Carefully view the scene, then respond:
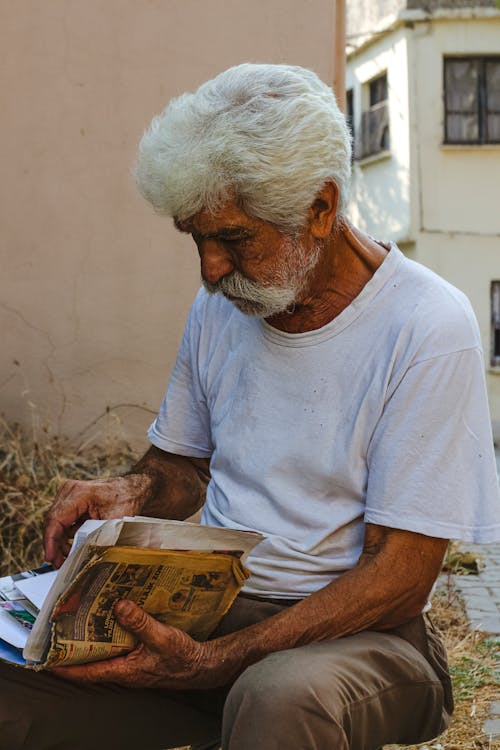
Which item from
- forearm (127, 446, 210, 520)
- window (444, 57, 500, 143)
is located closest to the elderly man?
forearm (127, 446, 210, 520)

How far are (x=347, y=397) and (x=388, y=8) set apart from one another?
16630 millimetres

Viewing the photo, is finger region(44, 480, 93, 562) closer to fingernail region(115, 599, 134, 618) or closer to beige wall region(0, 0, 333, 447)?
fingernail region(115, 599, 134, 618)

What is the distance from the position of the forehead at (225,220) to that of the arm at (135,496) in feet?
2.28

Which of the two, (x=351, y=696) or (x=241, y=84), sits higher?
(x=241, y=84)

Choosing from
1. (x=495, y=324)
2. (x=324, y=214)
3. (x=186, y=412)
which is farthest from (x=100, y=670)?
(x=495, y=324)

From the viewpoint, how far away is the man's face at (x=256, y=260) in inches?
96.3

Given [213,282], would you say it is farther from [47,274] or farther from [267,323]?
[47,274]

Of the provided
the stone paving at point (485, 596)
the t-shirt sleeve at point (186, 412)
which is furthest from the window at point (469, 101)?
the t-shirt sleeve at point (186, 412)

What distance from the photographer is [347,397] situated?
243 centimetres

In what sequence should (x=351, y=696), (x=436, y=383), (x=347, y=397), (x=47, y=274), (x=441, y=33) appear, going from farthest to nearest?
(x=441, y=33), (x=47, y=274), (x=347, y=397), (x=436, y=383), (x=351, y=696)

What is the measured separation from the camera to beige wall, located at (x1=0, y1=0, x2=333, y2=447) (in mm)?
5234

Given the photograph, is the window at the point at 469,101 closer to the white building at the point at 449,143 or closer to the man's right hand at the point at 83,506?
the white building at the point at 449,143

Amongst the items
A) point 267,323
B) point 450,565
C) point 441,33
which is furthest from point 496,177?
point 267,323

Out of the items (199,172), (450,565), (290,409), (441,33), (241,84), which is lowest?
(450,565)
